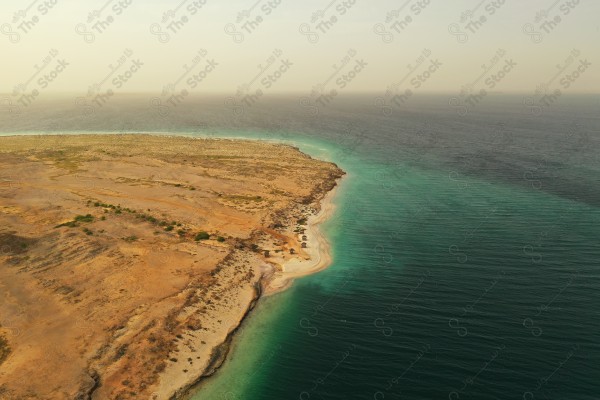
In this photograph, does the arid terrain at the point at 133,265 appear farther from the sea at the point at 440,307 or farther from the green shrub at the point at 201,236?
the sea at the point at 440,307

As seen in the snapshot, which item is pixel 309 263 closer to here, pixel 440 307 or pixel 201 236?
pixel 201 236

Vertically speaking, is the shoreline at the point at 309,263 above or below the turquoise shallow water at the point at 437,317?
above

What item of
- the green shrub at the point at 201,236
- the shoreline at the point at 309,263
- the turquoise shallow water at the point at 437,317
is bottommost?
the turquoise shallow water at the point at 437,317

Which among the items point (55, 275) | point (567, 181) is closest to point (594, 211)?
point (567, 181)

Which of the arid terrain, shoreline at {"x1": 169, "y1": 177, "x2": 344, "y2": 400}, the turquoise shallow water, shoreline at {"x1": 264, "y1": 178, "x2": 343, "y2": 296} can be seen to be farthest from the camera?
shoreline at {"x1": 264, "y1": 178, "x2": 343, "y2": 296}

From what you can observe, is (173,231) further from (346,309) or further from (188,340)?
(346,309)

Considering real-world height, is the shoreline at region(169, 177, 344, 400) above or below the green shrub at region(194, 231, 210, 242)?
below

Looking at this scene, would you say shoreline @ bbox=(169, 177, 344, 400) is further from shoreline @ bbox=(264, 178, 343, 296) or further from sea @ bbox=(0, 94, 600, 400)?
sea @ bbox=(0, 94, 600, 400)

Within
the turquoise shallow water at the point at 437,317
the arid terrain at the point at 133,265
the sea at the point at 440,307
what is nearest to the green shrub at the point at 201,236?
the arid terrain at the point at 133,265

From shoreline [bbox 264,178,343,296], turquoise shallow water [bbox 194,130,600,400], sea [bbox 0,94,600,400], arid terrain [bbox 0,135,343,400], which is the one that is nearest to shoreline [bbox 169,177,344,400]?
shoreline [bbox 264,178,343,296]
